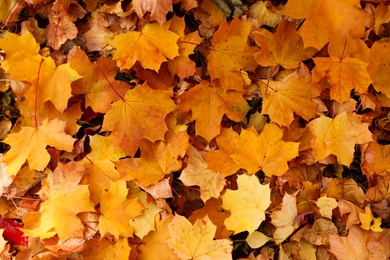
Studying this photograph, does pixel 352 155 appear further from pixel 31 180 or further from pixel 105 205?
pixel 31 180

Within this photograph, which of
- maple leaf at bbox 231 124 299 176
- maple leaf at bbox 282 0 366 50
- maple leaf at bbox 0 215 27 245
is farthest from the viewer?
maple leaf at bbox 0 215 27 245

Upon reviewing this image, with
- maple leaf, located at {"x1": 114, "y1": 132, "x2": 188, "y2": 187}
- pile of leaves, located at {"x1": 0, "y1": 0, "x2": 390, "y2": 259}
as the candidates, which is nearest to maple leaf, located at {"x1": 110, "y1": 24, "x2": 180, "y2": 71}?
pile of leaves, located at {"x1": 0, "y1": 0, "x2": 390, "y2": 259}

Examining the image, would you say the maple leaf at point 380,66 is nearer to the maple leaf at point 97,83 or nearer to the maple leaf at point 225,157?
the maple leaf at point 225,157

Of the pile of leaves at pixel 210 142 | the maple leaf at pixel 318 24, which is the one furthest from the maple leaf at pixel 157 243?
the maple leaf at pixel 318 24

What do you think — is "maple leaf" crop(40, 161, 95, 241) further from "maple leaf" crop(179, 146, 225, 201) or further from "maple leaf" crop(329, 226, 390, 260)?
"maple leaf" crop(329, 226, 390, 260)

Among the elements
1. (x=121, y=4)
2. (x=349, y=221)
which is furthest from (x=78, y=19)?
(x=349, y=221)

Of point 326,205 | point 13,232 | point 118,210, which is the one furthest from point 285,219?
point 13,232
